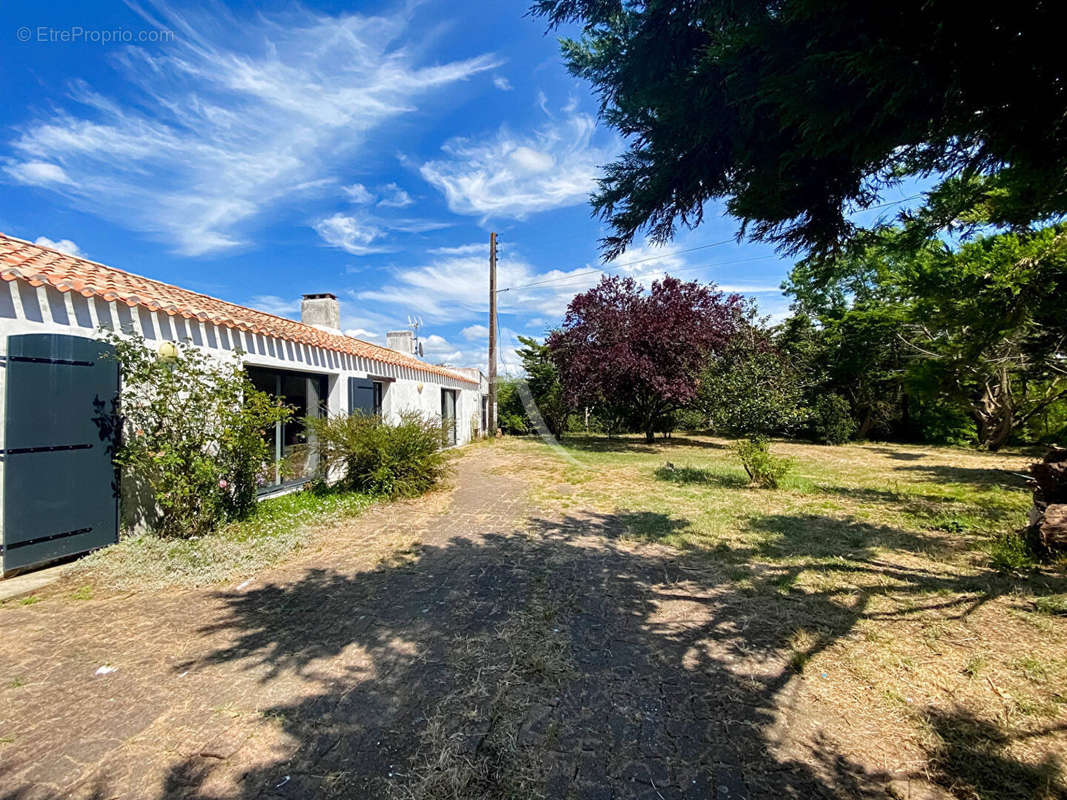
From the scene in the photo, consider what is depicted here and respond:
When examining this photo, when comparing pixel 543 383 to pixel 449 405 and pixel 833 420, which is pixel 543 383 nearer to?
pixel 449 405

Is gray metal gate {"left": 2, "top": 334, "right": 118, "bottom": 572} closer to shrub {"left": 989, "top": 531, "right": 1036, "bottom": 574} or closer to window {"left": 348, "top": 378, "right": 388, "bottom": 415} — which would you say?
window {"left": 348, "top": 378, "right": 388, "bottom": 415}

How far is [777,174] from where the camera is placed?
6.70ft

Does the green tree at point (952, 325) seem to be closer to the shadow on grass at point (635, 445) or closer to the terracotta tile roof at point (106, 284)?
the shadow on grass at point (635, 445)

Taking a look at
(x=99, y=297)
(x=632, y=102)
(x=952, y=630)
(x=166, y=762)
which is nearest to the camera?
(x=166, y=762)

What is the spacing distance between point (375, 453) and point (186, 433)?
9.21 ft

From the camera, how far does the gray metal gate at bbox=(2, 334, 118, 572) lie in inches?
144

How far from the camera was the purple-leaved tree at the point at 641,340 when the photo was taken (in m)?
13.3

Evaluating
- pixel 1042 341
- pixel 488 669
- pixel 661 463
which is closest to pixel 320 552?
pixel 488 669

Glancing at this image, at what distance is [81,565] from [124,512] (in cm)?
68

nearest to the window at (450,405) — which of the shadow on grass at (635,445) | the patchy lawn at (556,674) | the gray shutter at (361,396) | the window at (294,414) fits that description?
the shadow on grass at (635,445)

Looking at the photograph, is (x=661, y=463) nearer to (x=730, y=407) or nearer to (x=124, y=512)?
(x=730, y=407)

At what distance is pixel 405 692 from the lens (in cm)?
236

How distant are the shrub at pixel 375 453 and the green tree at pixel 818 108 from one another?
5588 millimetres

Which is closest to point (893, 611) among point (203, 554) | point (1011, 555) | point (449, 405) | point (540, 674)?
point (1011, 555)
